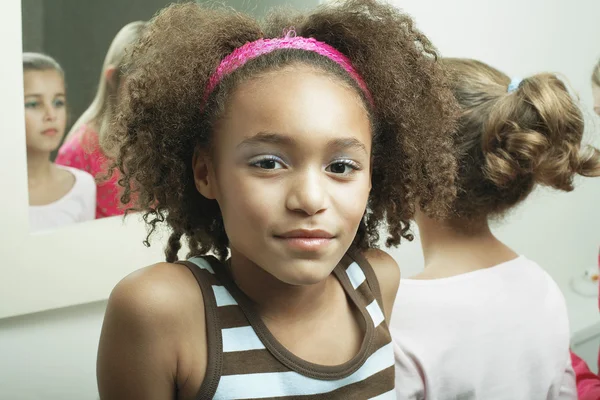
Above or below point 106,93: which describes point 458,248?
below

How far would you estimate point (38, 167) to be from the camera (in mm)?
1119

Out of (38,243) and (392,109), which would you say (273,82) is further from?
(38,243)

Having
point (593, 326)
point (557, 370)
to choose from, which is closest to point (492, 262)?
point (557, 370)

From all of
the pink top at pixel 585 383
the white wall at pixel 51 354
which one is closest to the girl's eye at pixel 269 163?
the white wall at pixel 51 354

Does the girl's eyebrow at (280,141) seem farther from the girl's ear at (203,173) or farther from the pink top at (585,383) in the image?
the pink top at (585,383)

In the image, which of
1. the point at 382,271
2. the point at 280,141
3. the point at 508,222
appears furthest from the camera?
the point at 508,222

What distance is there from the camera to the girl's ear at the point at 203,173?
0.84 metres

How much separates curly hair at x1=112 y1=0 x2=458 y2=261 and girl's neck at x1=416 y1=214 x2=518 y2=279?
17 cm

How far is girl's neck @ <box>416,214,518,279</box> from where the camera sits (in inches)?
44.7

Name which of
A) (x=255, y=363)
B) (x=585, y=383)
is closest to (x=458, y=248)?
(x=585, y=383)

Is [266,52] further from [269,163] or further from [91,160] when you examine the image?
[91,160]

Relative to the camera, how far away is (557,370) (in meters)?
1.15

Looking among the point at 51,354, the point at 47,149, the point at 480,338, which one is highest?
the point at 47,149

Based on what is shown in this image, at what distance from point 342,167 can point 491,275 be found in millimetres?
444
